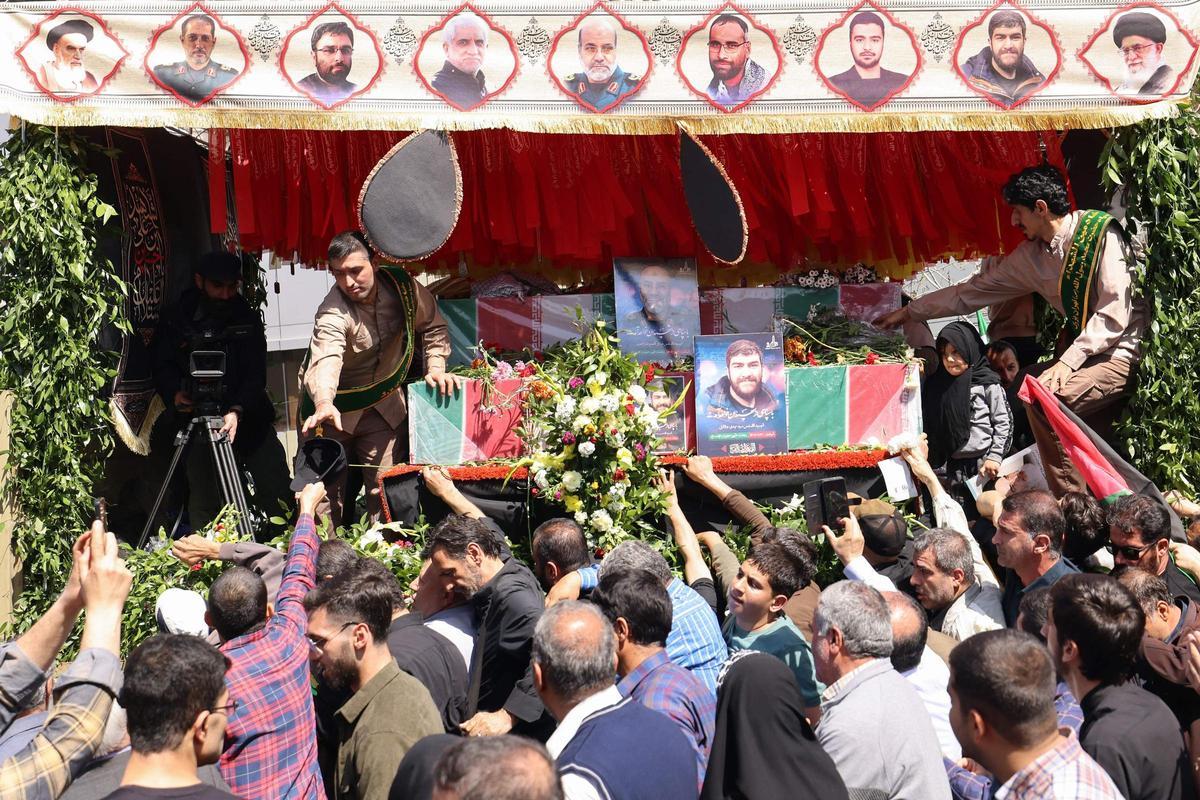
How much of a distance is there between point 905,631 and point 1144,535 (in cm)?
149

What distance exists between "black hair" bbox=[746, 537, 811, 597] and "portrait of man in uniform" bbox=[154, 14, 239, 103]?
375 centimetres

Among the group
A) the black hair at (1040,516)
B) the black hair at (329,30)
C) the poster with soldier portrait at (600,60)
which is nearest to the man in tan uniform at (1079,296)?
the black hair at (1040,516)

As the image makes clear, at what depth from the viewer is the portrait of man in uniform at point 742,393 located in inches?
275

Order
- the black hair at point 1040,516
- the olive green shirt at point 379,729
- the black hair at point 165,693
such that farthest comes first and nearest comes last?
the black hair at point 1040,516 → the olive green shirt at point 379,729 → the black hair at point 165,693

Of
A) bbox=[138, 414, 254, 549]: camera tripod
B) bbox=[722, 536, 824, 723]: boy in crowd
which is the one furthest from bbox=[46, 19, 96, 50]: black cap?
bbox=[722, 536, 824, 723]: boy in crowd

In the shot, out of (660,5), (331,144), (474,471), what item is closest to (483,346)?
(474,471)

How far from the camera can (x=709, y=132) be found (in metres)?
6.85

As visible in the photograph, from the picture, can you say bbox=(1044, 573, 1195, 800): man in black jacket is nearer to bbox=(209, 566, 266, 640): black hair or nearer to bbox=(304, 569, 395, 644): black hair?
bbox=(304, 569, 395, 644): black hair

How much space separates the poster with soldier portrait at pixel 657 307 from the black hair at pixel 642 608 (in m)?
3.50

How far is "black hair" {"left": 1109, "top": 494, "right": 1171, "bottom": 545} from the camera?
5000 millimetres

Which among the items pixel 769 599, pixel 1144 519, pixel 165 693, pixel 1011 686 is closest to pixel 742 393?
pixel 1144 519

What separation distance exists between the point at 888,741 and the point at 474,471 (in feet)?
11.6

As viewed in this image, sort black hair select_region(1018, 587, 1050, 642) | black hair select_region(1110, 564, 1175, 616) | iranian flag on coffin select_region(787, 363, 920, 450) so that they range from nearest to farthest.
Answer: black hair select_region(1018, 587, 1050, 642)
black hair select_region(1110, 564, 1175, 616)
iranian flag on coffin select_region(787, 363, 920, 450)

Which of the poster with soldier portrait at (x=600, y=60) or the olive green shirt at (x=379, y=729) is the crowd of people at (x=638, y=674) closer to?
the olive green shirt at (x=379, y=729)
